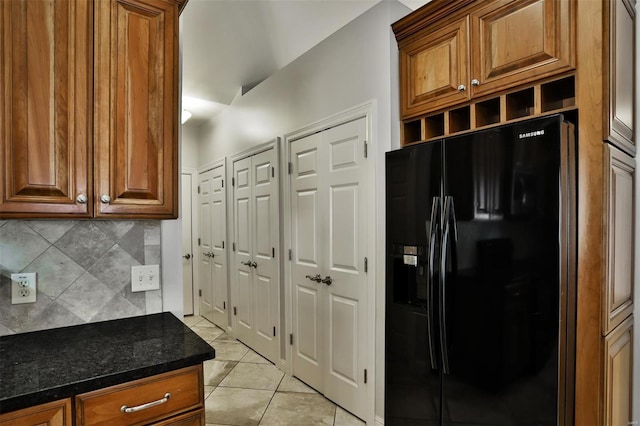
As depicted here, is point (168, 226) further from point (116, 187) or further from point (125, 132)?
point (125, 132)

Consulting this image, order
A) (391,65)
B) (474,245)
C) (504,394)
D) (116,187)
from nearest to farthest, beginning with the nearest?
(116,187), (504,394), (474,245), (391,65)

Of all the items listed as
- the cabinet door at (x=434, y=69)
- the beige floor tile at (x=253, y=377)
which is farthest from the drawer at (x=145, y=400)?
the beige floor tile at (x=253, y=377)

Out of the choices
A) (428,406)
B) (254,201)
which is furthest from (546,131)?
(254,201)

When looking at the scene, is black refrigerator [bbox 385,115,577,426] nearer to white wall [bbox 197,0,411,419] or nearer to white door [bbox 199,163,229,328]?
white wall [bbox 197,0,411,419]

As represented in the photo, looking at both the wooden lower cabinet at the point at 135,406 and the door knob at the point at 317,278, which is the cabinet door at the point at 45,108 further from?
the door knob at the point at 317,278

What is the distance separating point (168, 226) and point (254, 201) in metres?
1.94

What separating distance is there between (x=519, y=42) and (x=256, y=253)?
2.79 m

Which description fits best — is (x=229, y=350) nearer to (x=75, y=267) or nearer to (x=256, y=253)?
(x=256, y=253)

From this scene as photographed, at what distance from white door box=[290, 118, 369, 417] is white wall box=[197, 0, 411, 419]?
0.14m

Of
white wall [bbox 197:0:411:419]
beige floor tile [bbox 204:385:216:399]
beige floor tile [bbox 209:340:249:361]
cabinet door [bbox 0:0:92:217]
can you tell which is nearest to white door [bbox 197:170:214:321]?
beige floor tile [bbox 209:340:249:361]

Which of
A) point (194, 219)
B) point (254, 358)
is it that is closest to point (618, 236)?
point (254, 358)

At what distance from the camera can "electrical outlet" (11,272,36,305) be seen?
1.46 meters

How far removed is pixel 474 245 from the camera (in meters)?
1.65

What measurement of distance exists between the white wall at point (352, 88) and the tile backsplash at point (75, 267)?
1.35 m
